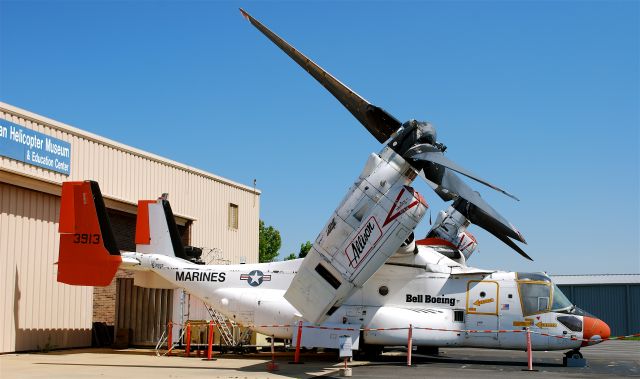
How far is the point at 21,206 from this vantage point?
853 inches

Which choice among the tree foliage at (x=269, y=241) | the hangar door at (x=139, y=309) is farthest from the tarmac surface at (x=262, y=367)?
the tree foliage at (x=269, y=241)

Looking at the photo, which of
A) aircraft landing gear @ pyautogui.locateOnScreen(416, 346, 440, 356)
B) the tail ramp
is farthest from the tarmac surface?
the tail ramp

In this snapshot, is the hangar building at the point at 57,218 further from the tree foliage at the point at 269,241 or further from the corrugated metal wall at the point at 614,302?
the tree foliage at the point at 269,241

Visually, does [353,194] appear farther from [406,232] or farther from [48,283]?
[48,283]

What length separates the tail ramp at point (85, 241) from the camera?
2055 centimetres

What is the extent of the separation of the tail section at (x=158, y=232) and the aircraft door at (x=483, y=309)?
9059mm

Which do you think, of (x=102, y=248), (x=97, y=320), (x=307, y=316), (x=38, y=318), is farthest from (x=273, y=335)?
(x=97, y=320)

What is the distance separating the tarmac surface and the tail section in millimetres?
3450

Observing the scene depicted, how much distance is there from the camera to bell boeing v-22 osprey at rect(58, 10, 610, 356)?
643 inches

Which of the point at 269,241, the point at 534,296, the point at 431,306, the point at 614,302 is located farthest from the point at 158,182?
the point at 269,241

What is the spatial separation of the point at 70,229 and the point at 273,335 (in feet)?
23.2

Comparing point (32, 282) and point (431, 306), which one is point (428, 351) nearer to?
point (431, 306)

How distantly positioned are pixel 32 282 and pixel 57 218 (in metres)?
2.45

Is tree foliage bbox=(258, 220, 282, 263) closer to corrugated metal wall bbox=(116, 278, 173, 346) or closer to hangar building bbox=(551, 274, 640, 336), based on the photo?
hangar building bbox=(551, 274, 640, 336)
